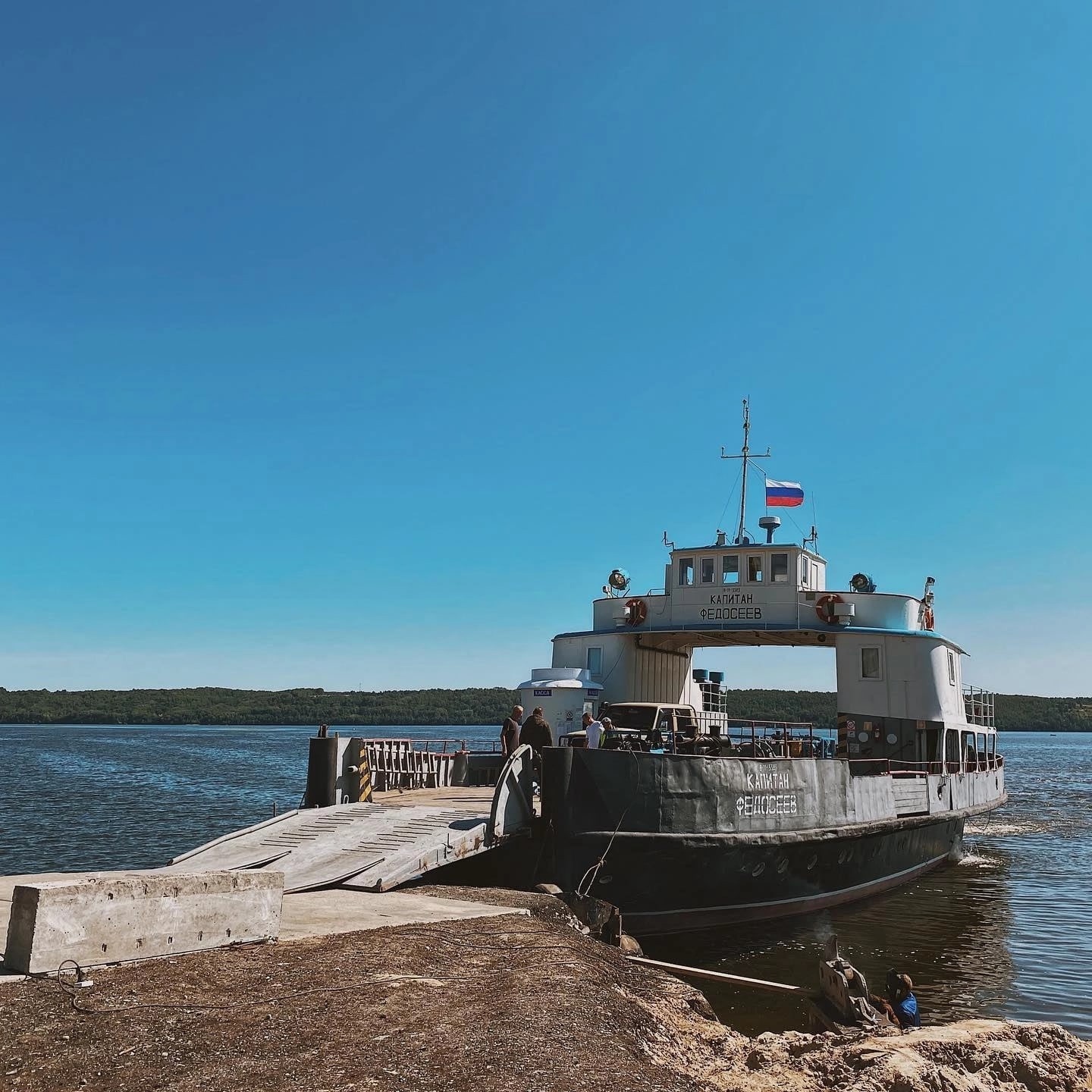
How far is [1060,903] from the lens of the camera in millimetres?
19422

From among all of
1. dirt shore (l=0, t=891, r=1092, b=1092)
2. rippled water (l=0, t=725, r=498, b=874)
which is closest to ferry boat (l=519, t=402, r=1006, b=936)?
dirt shore (l=0, t=891, r=1092, b=1092)

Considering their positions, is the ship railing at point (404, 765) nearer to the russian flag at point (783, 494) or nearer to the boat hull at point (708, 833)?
the boat hull at point (708, 833)

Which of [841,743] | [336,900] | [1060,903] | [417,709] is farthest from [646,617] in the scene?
[417,709]

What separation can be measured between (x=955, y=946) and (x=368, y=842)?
377 inches

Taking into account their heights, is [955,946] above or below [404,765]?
below

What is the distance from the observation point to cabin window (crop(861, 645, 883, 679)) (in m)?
20.0

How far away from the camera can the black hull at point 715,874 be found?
12.7 m

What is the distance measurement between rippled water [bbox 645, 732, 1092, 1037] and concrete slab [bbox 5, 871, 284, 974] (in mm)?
Answer: 5430

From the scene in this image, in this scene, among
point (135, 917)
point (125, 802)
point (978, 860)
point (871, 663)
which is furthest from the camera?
point (125, 802)

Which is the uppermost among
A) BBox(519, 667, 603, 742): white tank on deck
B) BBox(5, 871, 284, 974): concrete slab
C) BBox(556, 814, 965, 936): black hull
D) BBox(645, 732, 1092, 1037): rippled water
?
BBox(519, 667, 603, 742): white tank on deck

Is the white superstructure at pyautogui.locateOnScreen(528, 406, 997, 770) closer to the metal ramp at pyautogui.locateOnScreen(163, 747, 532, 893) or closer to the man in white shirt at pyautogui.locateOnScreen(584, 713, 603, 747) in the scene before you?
the man in white shirt at pyautogui.locateOnScreen(584, 713, 603, 747)

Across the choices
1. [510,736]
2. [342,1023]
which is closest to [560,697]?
[510,736]

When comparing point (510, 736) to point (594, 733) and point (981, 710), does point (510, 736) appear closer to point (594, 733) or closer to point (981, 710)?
point (594, 733)

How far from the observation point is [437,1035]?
6027 millimetres
